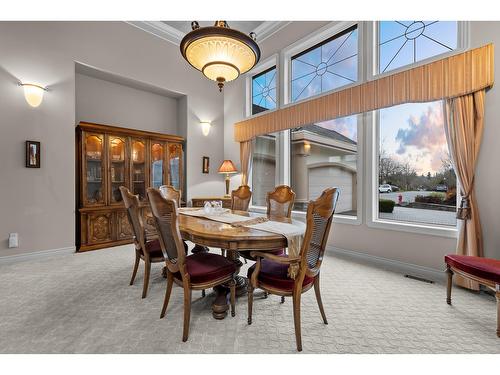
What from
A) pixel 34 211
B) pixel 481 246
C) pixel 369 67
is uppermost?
pixel 369 67

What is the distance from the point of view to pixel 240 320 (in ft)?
6.23

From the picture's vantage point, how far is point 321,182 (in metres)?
4.20

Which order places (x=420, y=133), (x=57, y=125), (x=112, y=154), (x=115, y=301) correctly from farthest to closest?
(x=112, y=154)
(x=57, y=125)
(x=420, y=133)
(x=115, y=301)

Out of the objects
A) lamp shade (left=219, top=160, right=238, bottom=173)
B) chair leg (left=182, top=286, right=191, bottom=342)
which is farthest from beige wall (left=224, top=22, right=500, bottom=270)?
chair leg (left=182, top=286, right=191, bottom=342)

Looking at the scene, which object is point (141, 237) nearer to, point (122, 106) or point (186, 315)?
point (186, 315)

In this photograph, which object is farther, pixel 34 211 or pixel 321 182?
pixel 321 182

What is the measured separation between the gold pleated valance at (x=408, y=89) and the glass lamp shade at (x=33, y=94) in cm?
370

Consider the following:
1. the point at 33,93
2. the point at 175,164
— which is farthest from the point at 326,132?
the point at 33,93

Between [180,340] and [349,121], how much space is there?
3595mm

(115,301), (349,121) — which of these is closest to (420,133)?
(349,121)

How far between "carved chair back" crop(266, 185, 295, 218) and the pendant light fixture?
4.80 feet

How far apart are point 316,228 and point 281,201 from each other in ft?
4.48

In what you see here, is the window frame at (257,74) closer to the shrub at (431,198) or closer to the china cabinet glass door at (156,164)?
the china cabinet glass door at (156,164)
